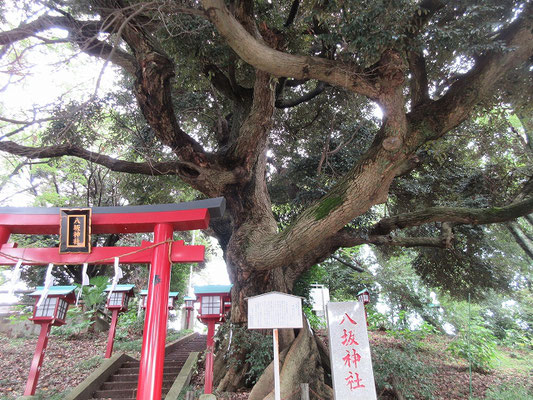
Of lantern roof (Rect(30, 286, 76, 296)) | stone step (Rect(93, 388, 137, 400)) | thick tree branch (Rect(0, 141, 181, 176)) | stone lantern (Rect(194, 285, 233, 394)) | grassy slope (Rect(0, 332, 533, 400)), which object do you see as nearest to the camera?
thick tree branch (Rect(0, 141, 181, 176))

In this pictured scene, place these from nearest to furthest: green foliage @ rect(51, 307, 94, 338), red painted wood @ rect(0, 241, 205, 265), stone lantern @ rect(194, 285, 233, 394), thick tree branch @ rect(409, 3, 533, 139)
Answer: thick tree branch @ rect(409, 3, 533, 139)
red painted wood @ rect(0, 241, 205, 265)
stone lantern @ rect(194, 285, 233, 394)
green foliage @ rect(51, 307, 94, 338)

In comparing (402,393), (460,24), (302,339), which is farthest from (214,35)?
(402,393)

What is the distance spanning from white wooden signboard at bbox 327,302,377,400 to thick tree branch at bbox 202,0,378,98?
3299 millimetres

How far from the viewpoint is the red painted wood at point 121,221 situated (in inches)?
174

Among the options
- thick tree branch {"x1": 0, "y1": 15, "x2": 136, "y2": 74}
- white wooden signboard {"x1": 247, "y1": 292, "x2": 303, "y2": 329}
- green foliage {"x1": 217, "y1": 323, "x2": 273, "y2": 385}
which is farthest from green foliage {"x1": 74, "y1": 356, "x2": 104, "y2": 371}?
thick tree branch {"x1": 0, "y1": 15, "x2": 136, "y2": 74}

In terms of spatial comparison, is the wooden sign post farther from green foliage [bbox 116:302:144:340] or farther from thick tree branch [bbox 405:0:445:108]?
green foliage [bbox 116:302:144:340]

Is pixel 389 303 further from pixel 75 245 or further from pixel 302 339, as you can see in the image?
pixel 75 245

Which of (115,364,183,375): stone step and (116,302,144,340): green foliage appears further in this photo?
(116,302,144,340): green foliage

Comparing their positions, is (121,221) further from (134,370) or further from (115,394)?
(134,370)

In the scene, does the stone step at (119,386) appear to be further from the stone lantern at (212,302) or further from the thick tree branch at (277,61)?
the thick tree branch at (277,61)

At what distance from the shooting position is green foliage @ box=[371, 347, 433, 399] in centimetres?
536

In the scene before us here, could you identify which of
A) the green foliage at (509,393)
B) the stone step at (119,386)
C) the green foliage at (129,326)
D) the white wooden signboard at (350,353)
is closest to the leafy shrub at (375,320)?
the green foliage at (509,393)

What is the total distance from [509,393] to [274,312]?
16.6 feet

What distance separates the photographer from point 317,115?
340 inches
